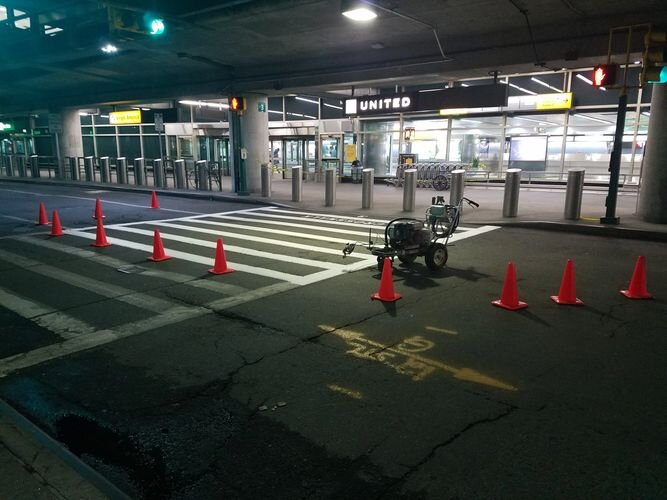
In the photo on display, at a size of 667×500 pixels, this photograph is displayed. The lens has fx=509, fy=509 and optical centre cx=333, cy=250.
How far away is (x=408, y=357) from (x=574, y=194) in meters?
10.2

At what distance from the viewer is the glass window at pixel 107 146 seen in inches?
1578

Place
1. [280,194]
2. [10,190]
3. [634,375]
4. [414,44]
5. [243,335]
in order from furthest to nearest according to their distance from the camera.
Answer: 1. [10,190]
2. [280,194]
3. [414,44]
4. [243,335]
5. [634,375]

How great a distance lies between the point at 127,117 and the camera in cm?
2867

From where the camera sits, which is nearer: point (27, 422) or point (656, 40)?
point (27, 422)

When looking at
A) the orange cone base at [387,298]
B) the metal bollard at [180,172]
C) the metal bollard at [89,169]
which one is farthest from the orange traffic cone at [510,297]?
the metal bollard at [89,169]

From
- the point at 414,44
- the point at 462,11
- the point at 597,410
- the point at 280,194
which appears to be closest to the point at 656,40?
the point at 462,11

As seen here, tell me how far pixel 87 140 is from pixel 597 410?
45.3 m

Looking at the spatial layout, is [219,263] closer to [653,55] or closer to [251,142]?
[653,55]

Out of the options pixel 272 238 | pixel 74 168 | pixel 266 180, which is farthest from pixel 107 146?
pixel 272 238

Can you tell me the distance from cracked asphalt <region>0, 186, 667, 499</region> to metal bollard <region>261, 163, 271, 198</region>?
43.9 ft

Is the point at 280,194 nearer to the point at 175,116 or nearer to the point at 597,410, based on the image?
the point at 175,116

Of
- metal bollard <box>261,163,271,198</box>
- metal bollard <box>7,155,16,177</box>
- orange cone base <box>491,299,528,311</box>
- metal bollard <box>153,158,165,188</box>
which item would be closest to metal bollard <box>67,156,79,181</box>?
metal bollard <box>153,158,165,188</box>

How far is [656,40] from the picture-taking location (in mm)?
10680

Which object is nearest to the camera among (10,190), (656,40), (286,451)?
(286,451)
